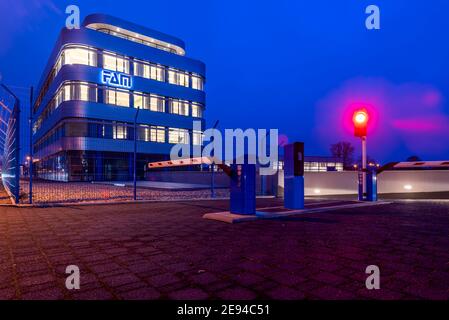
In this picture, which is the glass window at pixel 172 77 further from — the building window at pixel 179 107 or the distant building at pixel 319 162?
the distant building at pixel 319 162

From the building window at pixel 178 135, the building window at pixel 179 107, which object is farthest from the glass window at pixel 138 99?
the building window at pixel 178 135

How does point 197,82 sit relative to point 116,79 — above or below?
above

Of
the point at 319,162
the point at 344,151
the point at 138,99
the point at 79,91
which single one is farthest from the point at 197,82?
the point at 344,151

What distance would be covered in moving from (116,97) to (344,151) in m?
74.0

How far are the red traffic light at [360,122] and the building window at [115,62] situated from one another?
3451 centimetres

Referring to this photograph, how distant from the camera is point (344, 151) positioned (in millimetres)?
93812

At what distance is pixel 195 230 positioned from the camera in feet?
21.7

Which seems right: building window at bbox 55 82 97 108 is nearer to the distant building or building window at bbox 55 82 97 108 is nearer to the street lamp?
the street lamp

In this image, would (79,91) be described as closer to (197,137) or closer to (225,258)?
(197,137)

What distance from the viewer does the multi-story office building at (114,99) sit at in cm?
3709
